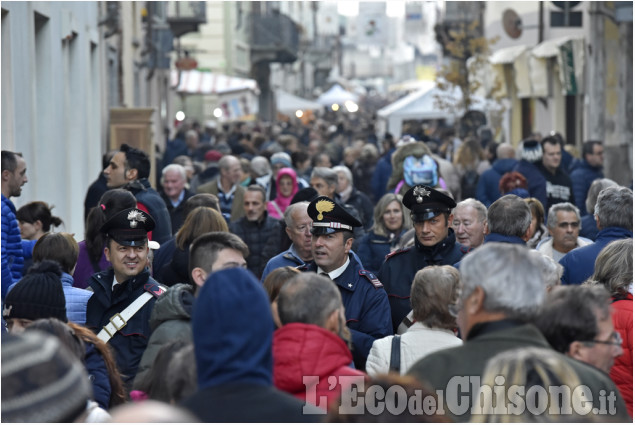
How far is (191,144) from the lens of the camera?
2311cm

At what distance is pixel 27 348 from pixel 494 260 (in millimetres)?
1728

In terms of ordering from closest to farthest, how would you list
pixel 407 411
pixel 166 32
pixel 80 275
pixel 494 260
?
pixel 407 411 → pixel 494 260 → pixel 80 275 → pixel 166 32

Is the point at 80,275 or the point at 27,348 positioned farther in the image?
the point at 80,275

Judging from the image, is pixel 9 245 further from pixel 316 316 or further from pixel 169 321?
pixel 316 316

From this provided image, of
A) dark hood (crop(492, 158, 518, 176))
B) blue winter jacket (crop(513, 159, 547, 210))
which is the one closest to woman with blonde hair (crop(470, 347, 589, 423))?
blue winter jacket (crop(513, 159, 547, 210))

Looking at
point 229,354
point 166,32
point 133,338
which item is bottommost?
point 133,338

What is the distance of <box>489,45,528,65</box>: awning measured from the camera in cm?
2925

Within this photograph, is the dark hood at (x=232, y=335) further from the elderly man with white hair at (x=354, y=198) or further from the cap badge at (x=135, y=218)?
the elderly man with white hair at (x=354, y=198)

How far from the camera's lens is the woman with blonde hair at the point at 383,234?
947 centimetres

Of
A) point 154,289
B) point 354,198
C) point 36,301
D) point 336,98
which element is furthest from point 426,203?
point 336,98

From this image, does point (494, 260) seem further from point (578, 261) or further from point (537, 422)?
point (578, 261)

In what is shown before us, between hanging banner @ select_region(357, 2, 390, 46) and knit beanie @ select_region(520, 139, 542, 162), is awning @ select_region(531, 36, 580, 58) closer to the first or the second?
knit beanie @ select_region(520, 139, 542, 162)

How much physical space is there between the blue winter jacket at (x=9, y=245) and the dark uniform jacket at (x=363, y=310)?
233 centimetres

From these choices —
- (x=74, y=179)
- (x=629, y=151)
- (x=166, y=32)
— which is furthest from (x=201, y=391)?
(x=166, y=32)
